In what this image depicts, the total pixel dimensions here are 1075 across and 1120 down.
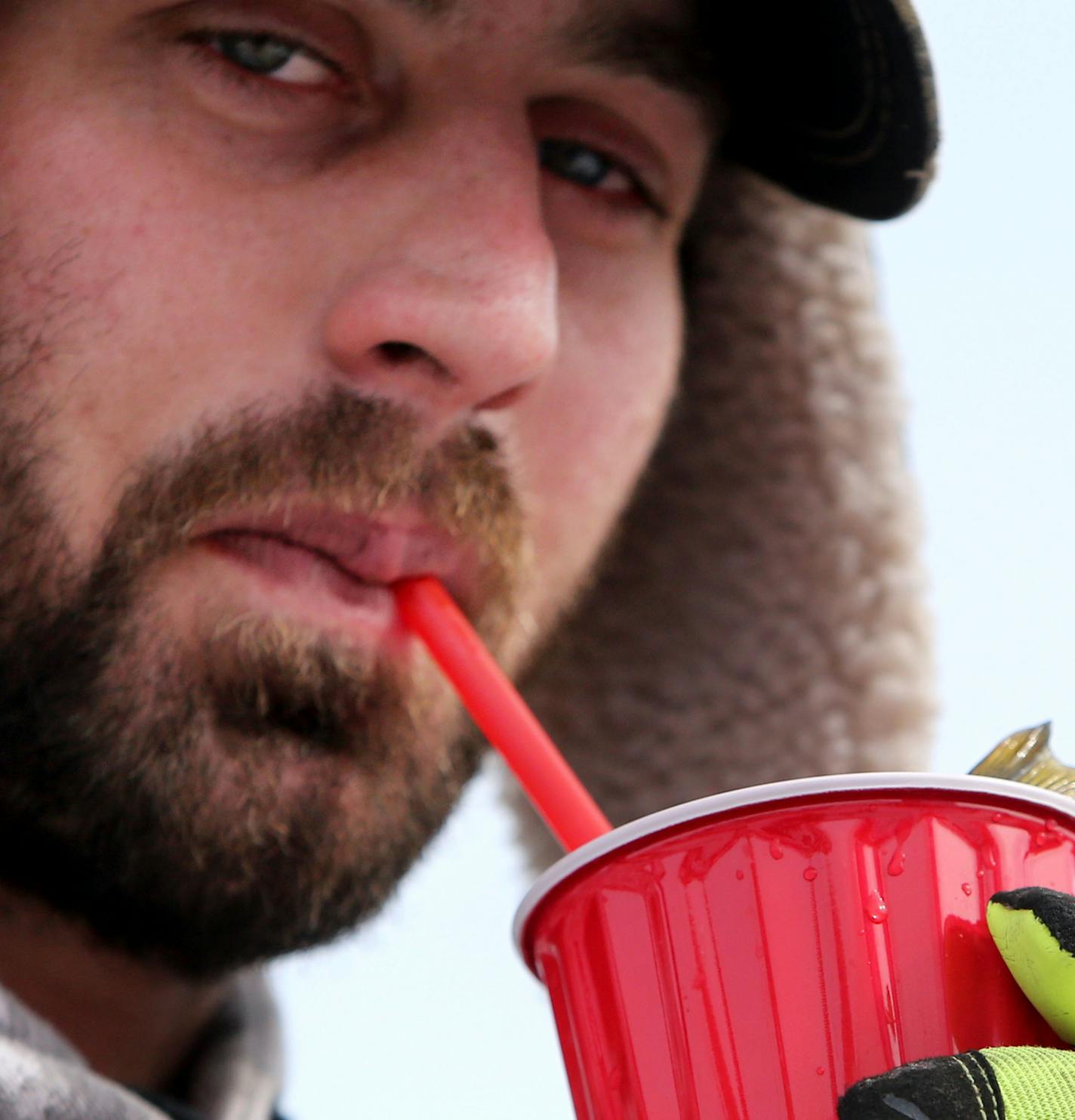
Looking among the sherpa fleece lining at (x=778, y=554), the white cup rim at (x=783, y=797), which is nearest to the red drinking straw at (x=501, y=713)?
the white cup rim at (x=783, y=797)

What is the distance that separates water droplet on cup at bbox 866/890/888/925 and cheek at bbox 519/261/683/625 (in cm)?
52

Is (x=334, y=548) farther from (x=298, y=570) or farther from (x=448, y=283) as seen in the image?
(x=448, y=283)

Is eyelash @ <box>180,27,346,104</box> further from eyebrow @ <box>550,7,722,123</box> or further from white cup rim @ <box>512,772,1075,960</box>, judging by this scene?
white cup rim @ <box>512,772,1075,960</box>

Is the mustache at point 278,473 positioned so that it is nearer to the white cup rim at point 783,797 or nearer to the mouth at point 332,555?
A: the mouth at point 332,555

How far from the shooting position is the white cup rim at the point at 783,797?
474 mm

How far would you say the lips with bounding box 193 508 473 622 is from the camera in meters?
0.81

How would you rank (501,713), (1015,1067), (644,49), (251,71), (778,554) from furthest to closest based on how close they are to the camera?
(778,554) → (644,49) → (251,71) → (501,713) → (1015,1067)

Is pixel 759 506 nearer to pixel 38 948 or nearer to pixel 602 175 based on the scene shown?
pixel 602 175

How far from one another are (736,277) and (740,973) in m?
0.91

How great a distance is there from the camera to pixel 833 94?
41.9 inches

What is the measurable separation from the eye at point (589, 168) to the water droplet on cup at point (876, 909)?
69 centimetres

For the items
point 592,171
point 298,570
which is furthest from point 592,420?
point 298,570

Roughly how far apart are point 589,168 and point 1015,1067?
78 cm

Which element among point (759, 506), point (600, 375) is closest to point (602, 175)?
point (600, 375)
